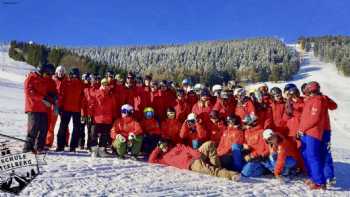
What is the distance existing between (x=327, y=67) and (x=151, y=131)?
245 ft

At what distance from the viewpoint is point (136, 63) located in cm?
9350

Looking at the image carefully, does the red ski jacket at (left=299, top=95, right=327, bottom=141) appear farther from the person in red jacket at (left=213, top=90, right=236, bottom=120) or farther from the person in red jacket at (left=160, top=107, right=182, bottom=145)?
the person in red jacket at (left=160, top=107, right=182, bottom=145)

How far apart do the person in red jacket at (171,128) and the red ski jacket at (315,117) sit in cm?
286

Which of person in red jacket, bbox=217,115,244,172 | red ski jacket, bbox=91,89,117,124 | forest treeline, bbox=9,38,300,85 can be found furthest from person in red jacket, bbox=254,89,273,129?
forest treeline, bbox=9,38,300,85

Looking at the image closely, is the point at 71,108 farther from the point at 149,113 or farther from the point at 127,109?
the point at 149,113

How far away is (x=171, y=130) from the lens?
35.3 ft

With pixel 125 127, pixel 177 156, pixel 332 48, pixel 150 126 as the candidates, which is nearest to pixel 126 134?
pixel 125 127

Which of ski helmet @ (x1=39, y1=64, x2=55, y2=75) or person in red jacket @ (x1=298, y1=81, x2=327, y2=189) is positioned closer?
person in red jacket @ (x1=298, y1=81, x2=327, y2=189)

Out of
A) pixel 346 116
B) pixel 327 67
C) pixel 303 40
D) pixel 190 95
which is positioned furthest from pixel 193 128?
pixel 303 40

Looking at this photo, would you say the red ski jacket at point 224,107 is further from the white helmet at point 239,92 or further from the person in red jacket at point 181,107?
the person in red jacket at point 181,107

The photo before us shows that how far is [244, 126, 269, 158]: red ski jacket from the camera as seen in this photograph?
947cm

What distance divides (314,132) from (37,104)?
485 cm

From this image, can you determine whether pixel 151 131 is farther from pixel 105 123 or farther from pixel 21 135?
pixel 21 135

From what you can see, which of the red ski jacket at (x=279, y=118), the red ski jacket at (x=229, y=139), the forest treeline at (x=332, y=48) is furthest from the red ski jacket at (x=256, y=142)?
the forest treeline at (x=332, y=48)
